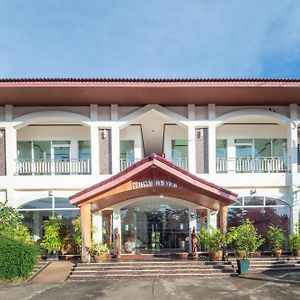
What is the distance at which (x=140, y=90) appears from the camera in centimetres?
1756

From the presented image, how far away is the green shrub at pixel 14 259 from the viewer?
45.6ft

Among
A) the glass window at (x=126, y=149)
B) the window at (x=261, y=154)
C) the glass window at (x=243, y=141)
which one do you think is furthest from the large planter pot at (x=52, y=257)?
the glass window at (x=243, y=141)

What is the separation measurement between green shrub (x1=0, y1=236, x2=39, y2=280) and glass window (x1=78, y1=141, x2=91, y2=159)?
645 cm

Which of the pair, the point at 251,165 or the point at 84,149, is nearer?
the point at 251,165

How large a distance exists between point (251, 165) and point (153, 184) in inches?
242

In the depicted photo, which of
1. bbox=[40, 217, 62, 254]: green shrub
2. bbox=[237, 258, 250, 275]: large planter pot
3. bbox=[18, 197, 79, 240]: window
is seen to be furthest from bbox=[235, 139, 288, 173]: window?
bbox=[40, 217, 62, 254]: green shrub

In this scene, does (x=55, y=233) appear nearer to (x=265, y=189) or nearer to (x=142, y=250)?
(x=142, y=250)

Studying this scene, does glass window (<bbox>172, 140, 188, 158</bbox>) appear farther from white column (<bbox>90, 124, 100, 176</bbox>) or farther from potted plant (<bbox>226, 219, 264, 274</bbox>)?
potted plant (<bbox>226, 219, 264, 274</bbox>)

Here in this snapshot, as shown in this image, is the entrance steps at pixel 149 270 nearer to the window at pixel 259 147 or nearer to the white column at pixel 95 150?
the white column at pixel 95 150

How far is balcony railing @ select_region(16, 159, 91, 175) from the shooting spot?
19.1 metres

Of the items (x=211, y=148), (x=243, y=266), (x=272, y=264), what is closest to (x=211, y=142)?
Answer: (x=211, y=148)

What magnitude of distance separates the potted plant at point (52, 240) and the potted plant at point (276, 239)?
9.05m

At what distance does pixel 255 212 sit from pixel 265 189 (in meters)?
1.15

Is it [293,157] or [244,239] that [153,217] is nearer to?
[244,239]
